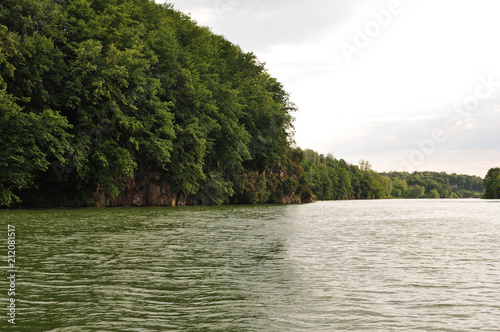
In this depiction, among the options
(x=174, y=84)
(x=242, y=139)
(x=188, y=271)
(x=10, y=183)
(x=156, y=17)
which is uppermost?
(x=156, y=17)

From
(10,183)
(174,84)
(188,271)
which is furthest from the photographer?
(174,84)

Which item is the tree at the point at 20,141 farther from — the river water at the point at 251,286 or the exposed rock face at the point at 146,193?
the river water at the point at 251,286

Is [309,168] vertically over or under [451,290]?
over

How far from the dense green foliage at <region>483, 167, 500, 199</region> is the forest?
357 ft

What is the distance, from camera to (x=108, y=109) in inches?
1566

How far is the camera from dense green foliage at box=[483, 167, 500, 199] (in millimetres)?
141250

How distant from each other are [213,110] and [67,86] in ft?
75.1

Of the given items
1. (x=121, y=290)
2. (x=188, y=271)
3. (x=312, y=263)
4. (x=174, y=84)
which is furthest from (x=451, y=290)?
(x=174, y=84)

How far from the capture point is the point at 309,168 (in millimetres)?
150375

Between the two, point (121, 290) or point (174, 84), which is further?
point (174, 84)

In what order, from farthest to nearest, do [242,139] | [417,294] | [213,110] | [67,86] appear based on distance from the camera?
1. [242,139]
2. [213,110]
3. [67,86]
4. [417,294]

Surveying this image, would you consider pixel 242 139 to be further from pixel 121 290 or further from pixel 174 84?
pixel 121 290

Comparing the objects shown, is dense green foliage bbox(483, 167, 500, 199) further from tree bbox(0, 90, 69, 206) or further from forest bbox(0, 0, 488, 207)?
tree bbox(0, 90, 69, 206)

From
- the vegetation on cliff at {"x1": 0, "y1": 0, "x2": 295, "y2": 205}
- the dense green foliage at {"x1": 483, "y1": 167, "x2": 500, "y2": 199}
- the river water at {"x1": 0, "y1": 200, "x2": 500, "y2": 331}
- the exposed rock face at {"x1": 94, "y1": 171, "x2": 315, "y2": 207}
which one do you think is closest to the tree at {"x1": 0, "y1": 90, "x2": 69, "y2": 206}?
the vegetation on cliff at {"x1": 0, "y1": 0, "x2": 295, "y2": 205}
